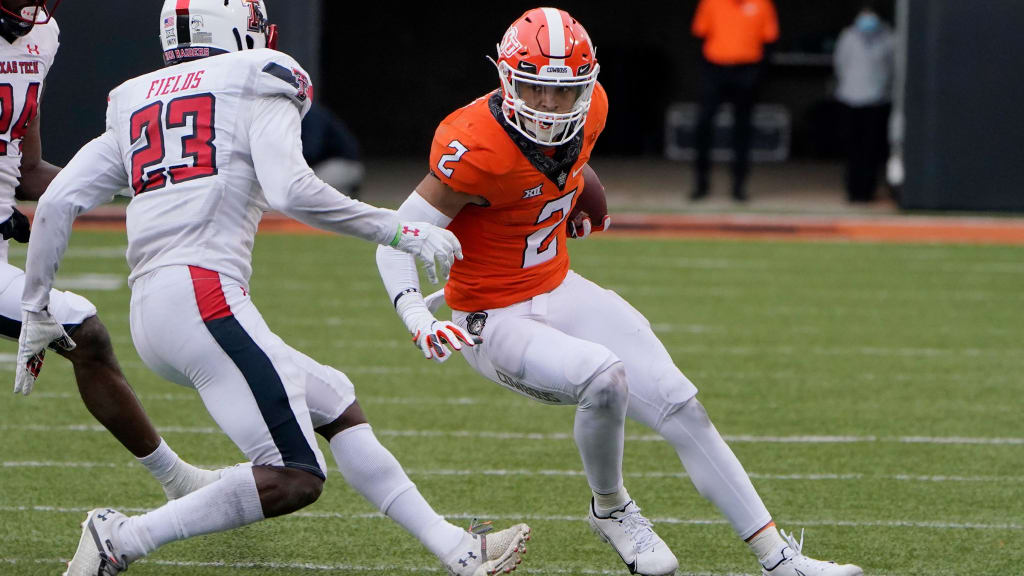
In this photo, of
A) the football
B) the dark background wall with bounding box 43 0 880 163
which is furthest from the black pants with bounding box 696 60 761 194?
the football

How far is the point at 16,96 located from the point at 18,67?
94 mm

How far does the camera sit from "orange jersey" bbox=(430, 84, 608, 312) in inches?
144

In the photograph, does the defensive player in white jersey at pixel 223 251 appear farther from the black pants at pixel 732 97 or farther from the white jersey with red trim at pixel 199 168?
the black pants at pixel 732 97

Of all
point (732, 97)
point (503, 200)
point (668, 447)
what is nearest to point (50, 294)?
point (503, 200)

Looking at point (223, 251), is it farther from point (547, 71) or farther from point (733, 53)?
point (733, 53)

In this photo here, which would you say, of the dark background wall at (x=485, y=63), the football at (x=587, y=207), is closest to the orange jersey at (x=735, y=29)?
the dark background wall at (x=485, y=63)

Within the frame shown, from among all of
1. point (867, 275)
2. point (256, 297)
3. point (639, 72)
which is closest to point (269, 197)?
point (256, 297)

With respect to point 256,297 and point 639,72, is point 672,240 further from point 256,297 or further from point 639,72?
point 639,72

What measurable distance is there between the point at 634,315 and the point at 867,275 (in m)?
5.52

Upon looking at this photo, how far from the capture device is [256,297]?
8.23 m

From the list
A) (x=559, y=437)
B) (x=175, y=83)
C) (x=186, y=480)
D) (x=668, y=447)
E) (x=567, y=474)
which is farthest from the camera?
(x=559, y=437)

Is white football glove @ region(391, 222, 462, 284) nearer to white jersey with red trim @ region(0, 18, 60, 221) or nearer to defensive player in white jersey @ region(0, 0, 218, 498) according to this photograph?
defensive player in white jersey @ region(0, 0, 218, 498)

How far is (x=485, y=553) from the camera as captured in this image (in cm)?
335

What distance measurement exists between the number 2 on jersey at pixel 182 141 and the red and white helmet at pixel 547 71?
0.81 metres
